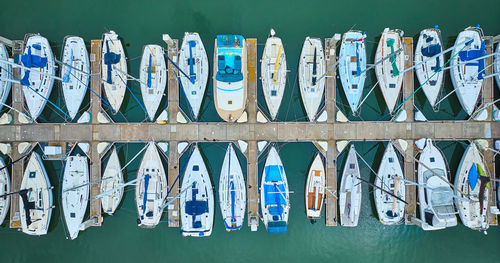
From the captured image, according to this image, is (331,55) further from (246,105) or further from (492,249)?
(492,249)

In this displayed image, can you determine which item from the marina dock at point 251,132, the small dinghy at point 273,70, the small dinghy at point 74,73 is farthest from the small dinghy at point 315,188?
the small dinghy at point 74,73

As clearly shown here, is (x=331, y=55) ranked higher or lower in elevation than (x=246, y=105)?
higher

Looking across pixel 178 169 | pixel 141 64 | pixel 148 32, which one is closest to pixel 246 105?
pixel 178 169

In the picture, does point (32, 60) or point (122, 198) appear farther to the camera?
point (122, 198)

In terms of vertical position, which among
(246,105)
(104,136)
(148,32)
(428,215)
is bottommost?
(428,215)

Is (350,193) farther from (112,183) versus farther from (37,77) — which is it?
(37,77)

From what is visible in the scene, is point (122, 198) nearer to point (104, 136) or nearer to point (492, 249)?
point (104, 136)
